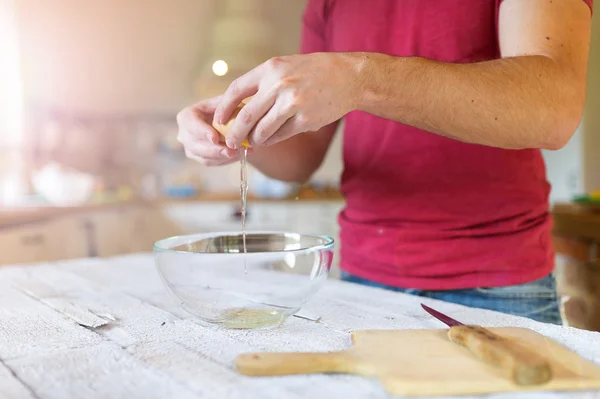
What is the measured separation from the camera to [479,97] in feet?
2.24

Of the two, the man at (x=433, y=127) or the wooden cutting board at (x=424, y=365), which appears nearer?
the wooden cutting board at (x=424, y=365)

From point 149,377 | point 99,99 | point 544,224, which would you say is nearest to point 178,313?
point 149,377

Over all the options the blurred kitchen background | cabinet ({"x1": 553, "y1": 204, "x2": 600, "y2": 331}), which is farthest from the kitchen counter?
cabinet ({"x1": 553, "y1": 204, "x2": 600, "y2": 331})

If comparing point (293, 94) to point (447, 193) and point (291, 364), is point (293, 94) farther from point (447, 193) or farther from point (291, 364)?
point (447, 193)

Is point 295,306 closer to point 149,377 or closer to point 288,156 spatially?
point 149,377

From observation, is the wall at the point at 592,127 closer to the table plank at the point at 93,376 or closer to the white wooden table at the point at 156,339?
the white wooden table at the point at 156,339

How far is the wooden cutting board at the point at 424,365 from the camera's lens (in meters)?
0.44

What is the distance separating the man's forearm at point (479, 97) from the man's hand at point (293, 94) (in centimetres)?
3

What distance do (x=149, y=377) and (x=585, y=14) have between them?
0.71 m

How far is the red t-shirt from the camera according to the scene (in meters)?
0.91

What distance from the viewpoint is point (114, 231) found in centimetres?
322

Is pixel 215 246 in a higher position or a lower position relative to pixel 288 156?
lower

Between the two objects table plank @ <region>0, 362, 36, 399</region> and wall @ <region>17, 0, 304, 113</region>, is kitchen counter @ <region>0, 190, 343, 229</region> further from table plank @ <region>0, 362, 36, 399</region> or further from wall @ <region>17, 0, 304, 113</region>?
table plank @ <region>0, 362, 36, 399</region>

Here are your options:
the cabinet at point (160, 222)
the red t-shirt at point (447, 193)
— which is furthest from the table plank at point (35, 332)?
the cabinet at point (160, 222)
